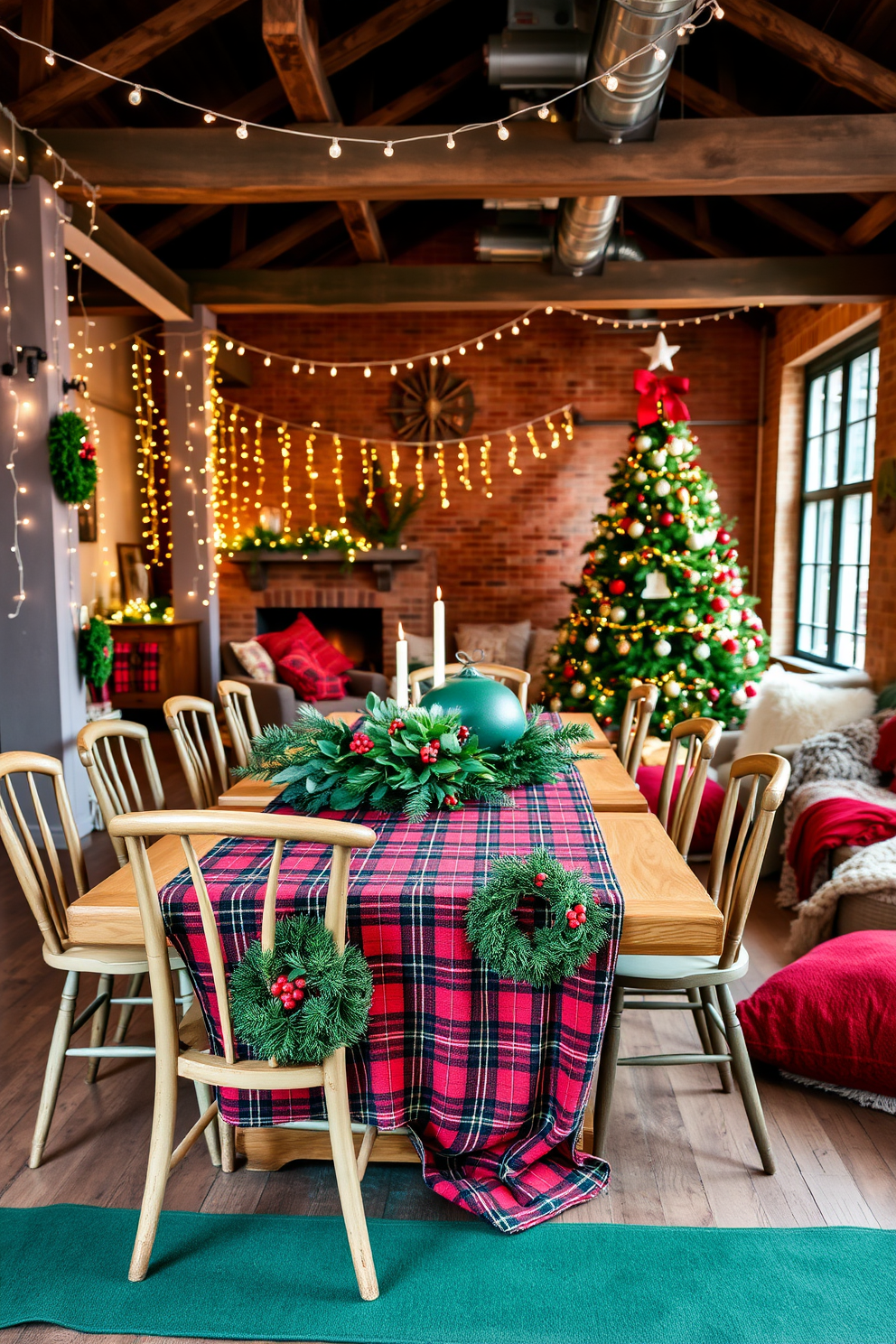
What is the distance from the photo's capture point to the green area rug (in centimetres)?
159

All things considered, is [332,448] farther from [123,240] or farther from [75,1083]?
[75,1083]

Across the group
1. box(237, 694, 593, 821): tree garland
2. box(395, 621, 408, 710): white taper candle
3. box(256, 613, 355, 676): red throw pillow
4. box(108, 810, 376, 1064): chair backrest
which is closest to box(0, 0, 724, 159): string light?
box(395, 621, 408, 710): white taper candle

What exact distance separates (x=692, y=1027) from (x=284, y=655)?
410 cm

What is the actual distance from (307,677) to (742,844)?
434 cm

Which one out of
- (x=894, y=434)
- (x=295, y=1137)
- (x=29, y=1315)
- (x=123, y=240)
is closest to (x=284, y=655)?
(x=123, y=240)

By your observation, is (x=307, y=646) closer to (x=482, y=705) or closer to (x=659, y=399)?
(x=659, y=399)

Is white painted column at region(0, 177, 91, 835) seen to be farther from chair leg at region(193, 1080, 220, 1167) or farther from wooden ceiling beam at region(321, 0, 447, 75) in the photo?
chair leg at region(193, 1080, 220, 1167)

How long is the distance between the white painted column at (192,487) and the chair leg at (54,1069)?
14.6 feet

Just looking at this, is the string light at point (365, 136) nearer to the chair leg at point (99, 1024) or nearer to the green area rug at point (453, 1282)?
the chair leg at point (99, 1024)

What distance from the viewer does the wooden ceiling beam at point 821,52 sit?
13.0ft

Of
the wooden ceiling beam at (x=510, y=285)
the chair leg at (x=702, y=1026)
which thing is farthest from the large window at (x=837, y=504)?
the chair leg at (x=702, y=1026)

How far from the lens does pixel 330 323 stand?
7.55 meters

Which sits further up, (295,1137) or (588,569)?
Result: (588,569)

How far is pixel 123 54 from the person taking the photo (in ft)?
12.6
